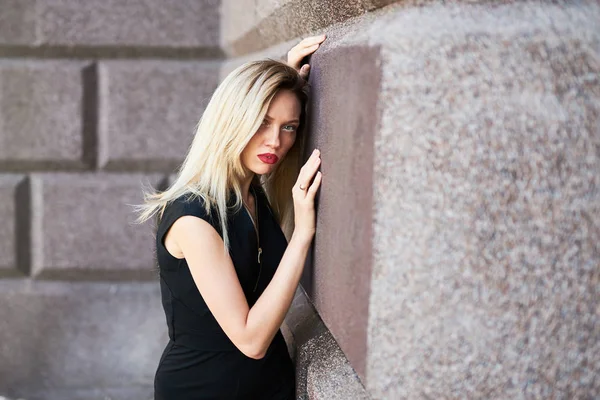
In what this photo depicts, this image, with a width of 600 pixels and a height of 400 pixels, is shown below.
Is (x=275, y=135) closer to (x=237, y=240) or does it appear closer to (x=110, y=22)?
(x=237, y=240)

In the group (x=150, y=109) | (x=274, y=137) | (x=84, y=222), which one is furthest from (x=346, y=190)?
(x=84, y=222)

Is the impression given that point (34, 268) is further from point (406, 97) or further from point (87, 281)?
point (406, 97)

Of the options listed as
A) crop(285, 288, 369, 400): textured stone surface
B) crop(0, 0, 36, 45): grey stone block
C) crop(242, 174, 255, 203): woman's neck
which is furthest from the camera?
crop(0, 0, 36, 45): grey stone block

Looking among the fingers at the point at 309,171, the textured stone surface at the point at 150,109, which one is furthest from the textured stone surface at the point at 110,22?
the fingers at the point at 309,171

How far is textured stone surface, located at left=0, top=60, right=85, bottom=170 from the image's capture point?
305cm

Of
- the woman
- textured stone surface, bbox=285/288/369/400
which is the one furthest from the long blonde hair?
textured stone surface, bbox=285/288/369/400

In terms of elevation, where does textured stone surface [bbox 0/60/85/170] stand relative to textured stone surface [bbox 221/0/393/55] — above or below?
below

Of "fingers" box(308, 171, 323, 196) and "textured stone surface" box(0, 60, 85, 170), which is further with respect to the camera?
"textured stone surface" box(0, 60, 85, 170)

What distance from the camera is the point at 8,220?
10.1 feet

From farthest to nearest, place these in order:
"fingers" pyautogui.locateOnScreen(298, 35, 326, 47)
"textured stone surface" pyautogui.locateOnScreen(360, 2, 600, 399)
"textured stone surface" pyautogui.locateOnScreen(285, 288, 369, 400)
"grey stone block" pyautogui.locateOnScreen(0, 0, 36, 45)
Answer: "grey stone block" pyautogui.locateOnScreen(0, 0, 36, 45), "fingers" pyautogui.locateOnScreen(298, 35, 326, 47), "textured stone surface" pyautogui.locateOnScreen(285, 288, 369, 400), "textured stone surface" pyautogui.locateOnScreen(360, 2, 600, 399)

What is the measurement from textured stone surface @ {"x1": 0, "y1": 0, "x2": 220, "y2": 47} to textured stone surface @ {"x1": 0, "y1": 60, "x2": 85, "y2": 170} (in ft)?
0.44

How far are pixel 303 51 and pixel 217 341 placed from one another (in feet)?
2.64

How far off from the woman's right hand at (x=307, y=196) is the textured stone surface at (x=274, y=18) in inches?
12.6

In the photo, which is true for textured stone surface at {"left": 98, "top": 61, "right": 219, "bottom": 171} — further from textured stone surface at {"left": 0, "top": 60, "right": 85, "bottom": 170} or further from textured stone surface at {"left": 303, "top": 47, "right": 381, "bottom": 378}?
textured stone surface at {"left": 303, "top": 47, "right": 381, "bottom": 378}
